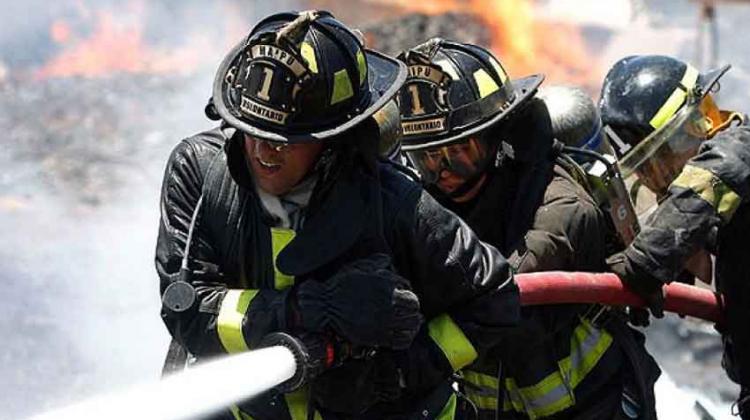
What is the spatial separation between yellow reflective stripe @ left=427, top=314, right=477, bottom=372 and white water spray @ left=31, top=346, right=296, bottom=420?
0.51 meters

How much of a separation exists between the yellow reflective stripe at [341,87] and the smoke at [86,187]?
3.47 metres

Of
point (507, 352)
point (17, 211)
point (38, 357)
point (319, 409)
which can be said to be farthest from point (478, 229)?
point (17, 211)

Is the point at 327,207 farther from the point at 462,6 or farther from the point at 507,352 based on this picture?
the point at 462,6

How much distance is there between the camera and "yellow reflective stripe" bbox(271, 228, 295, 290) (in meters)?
3.23

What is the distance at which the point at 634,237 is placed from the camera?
457cm

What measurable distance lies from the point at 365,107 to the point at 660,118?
2097 millimetres

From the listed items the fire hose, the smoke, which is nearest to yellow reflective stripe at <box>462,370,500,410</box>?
the fire hose

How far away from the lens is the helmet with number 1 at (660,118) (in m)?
4.93

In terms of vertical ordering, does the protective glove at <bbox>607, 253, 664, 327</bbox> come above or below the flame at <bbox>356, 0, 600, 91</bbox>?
below

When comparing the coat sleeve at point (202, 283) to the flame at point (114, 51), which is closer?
the coat sleeve at point (202, 283)

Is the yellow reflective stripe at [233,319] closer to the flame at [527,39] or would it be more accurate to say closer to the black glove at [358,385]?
the black glove at [358,385]

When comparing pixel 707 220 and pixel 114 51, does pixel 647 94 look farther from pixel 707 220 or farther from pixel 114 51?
pixel 114 51

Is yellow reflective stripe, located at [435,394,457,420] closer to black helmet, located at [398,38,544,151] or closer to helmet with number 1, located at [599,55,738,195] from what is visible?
black helmet, located at [398,38,544,151]

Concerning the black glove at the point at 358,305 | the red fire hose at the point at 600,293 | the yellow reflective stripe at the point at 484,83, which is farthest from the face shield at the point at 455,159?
the black glove at the point at 358,305
